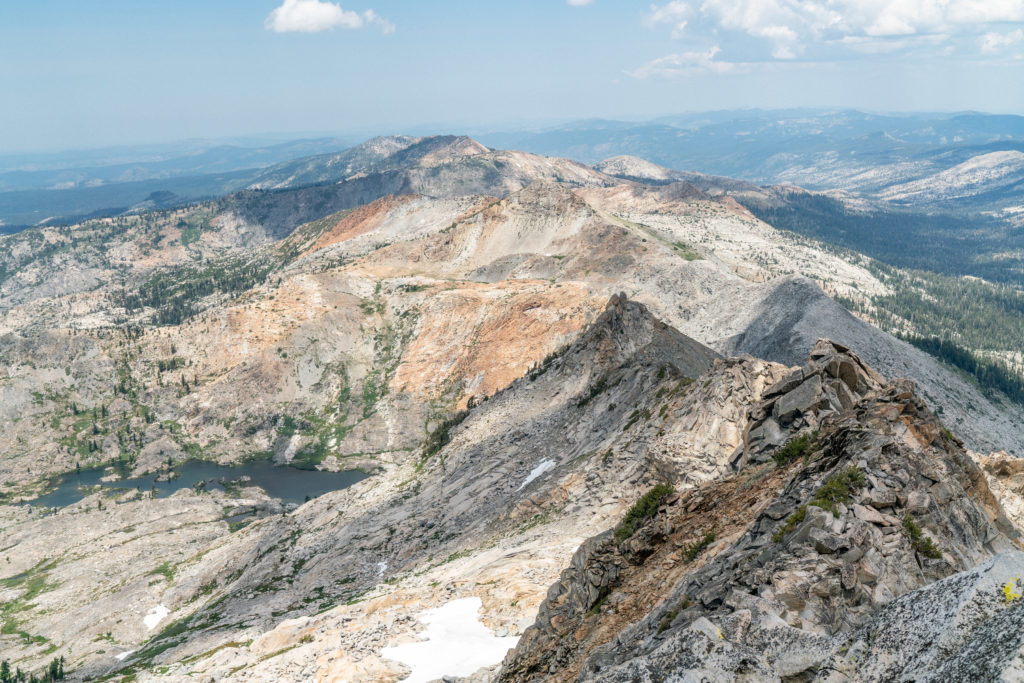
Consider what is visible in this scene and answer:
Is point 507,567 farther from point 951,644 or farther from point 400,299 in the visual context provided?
point 400,299

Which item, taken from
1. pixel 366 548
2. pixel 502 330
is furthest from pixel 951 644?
pixel 502 330

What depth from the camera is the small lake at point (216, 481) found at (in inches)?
5034

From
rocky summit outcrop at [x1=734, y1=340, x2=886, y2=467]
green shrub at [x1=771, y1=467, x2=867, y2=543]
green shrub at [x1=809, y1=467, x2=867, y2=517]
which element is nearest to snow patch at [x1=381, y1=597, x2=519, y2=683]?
rocky summit outcrop at [x1=734, y1=340, x2=886, y2=467]

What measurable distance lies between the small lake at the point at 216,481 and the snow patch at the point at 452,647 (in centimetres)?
9074

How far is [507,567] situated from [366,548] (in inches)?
1232

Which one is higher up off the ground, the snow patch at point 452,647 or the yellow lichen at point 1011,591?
the yellow lichen at point 1011,591

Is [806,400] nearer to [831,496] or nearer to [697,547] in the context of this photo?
[697,547]

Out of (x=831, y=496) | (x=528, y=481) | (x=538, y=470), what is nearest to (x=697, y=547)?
(x=831, y=496)

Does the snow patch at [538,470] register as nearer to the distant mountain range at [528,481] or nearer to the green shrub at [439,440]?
the distant mountain range at [528,481]

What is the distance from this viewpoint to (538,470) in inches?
2655

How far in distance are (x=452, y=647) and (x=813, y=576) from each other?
2641 cm

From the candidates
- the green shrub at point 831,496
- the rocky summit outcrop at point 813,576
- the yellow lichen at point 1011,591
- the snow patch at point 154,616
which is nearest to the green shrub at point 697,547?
the rocky summit outcrop at point 813,576

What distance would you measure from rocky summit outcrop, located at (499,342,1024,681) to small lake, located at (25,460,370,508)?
109 m

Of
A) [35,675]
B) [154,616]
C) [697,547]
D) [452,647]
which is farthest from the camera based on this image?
[154,616]
